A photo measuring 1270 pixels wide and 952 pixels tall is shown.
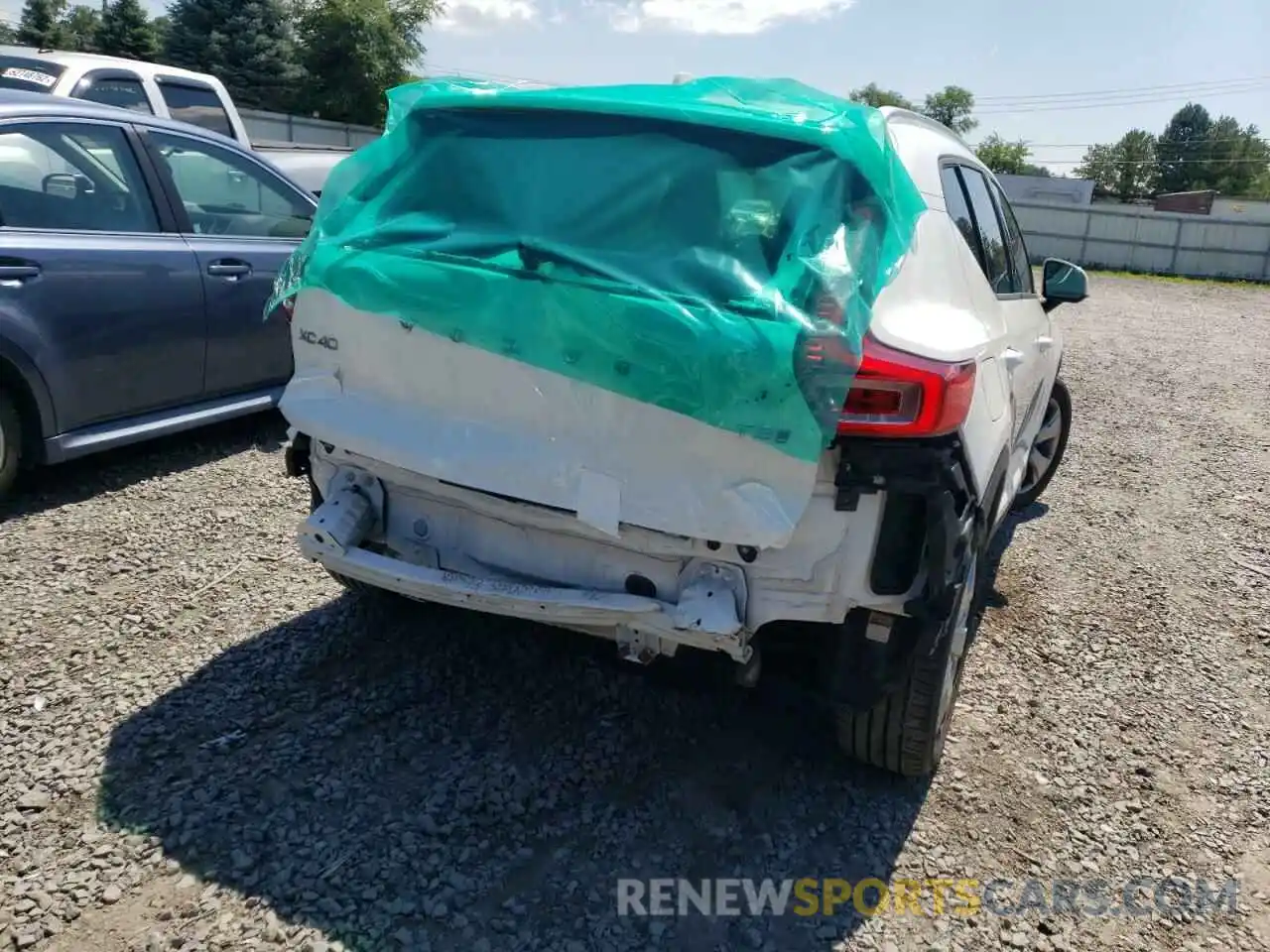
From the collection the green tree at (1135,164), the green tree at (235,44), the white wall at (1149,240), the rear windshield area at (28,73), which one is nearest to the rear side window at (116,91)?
the rear windshield area at (28,73)

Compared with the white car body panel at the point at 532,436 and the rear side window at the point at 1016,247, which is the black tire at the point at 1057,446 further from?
the white car body panel at the point at 532,436

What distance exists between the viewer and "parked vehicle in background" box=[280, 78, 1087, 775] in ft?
7.88

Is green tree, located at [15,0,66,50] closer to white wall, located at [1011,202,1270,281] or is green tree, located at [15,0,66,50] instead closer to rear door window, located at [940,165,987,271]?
white wall, located at [1011,202,1270,281]

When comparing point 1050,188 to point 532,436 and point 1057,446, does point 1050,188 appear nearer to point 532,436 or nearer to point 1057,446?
point 1057,446

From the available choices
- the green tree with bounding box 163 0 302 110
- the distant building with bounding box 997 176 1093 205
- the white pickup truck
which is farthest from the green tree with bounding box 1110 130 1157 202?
the white pickup truck

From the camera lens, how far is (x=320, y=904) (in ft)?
7.95

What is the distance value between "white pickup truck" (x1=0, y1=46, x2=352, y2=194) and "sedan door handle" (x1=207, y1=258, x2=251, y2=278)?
90.3 inches

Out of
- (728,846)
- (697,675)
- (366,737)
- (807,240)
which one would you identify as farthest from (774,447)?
(366,737)

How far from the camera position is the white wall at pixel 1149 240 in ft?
93.5

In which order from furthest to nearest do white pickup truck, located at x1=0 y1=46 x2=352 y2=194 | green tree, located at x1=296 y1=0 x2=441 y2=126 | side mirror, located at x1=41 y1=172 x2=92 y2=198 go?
green tree, located at x1=296 y1=0 x2=441 y2=126, white pickup truck, located at x1=0 y1=46 x2=352 y2=194, side mirror, located at x1=41 y1=172 x2=92 y2=198

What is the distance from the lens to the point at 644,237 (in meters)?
2.63

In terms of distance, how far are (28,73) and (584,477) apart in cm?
748

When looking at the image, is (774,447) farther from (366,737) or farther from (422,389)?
(366,737)

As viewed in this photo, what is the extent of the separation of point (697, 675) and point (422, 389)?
4.84ft
